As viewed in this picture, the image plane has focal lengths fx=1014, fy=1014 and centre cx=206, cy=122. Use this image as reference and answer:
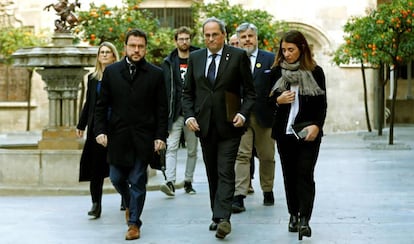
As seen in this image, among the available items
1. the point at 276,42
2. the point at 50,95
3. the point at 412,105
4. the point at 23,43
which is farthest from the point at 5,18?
the point at 50,95

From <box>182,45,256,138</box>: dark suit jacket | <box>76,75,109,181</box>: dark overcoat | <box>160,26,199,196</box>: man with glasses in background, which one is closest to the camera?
<box>182,45,256,138</box>: dark suit jacket

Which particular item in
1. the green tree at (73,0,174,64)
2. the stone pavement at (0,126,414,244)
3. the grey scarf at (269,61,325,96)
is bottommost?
the stone pavement at (0,126,414,244)

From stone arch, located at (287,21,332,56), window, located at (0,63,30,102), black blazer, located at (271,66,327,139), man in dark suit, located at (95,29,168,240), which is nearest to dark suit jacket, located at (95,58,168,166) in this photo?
man in dark suit, located at (95,29,168,240)

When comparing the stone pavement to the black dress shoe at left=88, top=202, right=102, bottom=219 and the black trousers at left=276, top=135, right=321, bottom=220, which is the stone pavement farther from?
the black trousers at left=276, top=135, right=321, bottom=220

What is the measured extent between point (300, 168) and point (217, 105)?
1.01 meters

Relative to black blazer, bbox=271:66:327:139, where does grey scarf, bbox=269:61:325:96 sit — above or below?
above

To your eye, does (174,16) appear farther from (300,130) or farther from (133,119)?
(300,130)

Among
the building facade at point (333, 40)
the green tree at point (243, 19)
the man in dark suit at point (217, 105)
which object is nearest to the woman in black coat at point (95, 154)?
the man in dark suit at point (217, 105)

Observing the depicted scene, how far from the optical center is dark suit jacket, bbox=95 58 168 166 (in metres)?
9.38

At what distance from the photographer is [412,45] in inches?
912

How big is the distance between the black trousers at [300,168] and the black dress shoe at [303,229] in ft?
0.19

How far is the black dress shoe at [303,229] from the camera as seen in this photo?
354 inches

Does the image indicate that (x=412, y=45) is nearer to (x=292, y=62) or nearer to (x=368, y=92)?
(x=368, y=92)

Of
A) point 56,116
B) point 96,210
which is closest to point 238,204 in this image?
point 96,210
